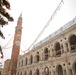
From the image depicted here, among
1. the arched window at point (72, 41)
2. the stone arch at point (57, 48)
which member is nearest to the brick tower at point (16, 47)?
the stone arch at point (57, 48)

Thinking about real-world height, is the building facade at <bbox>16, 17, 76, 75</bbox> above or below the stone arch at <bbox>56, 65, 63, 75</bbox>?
above

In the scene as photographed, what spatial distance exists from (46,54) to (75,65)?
693 cm

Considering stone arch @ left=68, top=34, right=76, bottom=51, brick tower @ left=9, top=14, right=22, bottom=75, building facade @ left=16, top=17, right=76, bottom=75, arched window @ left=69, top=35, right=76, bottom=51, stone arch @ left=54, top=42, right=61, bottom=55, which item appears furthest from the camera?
brick tower @ left=9, top=14, right=22, bottom=75

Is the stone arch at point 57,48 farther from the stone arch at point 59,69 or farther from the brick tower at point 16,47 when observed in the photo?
the brick tower at point 16,47

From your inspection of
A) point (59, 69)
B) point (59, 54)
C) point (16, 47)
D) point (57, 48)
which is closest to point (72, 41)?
point (59, 54)

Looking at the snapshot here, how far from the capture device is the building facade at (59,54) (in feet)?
51.3

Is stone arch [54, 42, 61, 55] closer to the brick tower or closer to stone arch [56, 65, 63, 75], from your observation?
stone arch [56, 65, 63, 75]

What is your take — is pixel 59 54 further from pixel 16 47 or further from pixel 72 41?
pixel 16 47

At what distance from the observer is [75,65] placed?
611 inches

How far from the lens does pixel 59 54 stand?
60.3ft

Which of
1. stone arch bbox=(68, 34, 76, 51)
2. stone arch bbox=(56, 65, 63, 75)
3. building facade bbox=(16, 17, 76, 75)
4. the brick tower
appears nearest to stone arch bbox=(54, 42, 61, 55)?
building facade bbox=(16, 17, 76, 75)

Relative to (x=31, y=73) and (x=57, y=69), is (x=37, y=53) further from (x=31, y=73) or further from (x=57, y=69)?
(x=57, y=69)

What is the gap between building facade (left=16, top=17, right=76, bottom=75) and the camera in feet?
51.3

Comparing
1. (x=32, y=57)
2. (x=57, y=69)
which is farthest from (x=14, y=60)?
(x=57, y=69)
